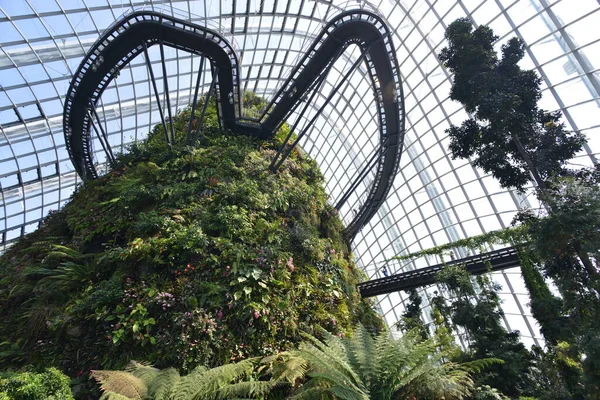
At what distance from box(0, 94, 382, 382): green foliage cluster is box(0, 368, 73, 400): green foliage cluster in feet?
7.55

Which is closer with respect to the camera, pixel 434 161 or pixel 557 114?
pixel 557 114

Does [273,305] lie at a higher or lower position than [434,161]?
lower

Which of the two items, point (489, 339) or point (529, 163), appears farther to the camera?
point (489, 339)

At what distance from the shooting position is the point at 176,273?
8711 mm

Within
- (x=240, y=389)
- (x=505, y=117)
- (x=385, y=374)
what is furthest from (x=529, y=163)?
(x=240, y=389)

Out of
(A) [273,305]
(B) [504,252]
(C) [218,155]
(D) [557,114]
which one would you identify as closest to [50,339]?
(A) [273,305]

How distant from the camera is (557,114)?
878 centimetres

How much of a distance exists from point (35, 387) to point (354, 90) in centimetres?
2441

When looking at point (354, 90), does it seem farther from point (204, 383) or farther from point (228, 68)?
point (204, 383)

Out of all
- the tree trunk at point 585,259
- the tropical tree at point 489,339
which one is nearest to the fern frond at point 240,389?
the tropical tree at point 489,339

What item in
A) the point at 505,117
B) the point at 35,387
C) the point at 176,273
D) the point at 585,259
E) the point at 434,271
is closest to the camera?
the point at 35,387

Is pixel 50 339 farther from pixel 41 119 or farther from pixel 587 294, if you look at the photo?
pixel 41 119

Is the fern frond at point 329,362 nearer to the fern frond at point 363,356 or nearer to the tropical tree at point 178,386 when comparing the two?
the fern frond at point 363,356

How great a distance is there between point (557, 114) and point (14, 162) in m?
27.3
